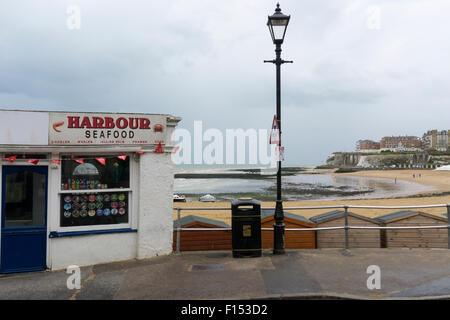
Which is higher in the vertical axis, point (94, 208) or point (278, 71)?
point (278, 71)

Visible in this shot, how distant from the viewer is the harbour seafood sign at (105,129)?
673cm

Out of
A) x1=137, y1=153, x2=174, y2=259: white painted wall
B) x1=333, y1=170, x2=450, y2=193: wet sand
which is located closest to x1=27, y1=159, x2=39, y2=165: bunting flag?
x1=137, y1=153, x2=174, y2=259: white painted wall

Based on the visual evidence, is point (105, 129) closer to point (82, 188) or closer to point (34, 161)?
point (82, 188)

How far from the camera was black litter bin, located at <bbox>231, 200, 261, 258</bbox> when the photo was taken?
7059mm

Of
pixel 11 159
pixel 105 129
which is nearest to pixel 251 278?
pixel 105 129

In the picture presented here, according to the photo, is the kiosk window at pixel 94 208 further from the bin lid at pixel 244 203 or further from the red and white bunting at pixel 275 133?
the red and white bunting at pixel 275 133

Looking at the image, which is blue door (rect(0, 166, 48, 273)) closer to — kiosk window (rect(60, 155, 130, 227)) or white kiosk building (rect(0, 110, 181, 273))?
white kiosk building (rect(0, 110, 181, 273))

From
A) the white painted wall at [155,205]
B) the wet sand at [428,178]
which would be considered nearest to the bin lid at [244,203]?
the white painted wall at [155,205]

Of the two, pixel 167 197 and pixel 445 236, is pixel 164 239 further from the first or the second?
pixel 445 236

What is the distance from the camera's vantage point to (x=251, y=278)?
5.72 metres

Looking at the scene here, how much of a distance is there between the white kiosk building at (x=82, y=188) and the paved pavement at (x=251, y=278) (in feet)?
1.48

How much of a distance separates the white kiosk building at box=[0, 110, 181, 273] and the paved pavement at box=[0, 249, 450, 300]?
0.45 meters

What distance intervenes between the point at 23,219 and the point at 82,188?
4.26ft
